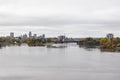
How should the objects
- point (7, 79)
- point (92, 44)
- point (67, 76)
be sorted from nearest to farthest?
point (7, 79) < point (67, 76) < point (92, 44)

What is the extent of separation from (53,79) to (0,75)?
4870mm

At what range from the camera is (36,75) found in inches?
1029

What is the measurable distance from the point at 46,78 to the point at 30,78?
1284 mm

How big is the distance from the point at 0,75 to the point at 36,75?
10.0ft

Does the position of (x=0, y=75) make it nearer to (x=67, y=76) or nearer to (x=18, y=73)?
(x=18, y=73)

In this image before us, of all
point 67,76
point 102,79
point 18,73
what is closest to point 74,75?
point 67,76

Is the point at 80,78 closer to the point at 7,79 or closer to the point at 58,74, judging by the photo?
the point at 58,74

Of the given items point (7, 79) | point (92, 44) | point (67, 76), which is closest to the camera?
point (7, 79)

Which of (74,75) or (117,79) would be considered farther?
(74,75)

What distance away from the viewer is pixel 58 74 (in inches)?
1060

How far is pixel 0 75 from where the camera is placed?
25812 millimetres

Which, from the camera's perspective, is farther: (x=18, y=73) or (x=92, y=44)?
(x=92, y=44)

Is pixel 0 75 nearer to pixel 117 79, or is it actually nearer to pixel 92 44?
pixel 117 79

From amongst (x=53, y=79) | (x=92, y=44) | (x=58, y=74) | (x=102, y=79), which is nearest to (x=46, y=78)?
(x=53, y=79)
